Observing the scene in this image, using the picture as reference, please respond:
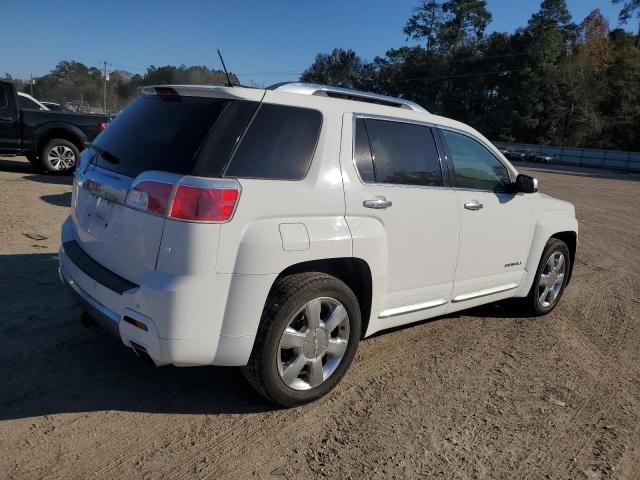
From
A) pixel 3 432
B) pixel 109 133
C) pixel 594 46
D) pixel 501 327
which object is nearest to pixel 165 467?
pixel 3 432

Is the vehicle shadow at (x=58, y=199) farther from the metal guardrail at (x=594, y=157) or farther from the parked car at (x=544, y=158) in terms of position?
the parked car at (x=544, y=158)

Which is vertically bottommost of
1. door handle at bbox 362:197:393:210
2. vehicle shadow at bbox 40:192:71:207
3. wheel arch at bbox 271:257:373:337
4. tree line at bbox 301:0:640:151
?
vehicle shadow at bbox 40:192:71:207

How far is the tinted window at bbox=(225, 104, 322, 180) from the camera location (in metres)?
2.88

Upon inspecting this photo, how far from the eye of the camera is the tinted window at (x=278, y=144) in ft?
9.46

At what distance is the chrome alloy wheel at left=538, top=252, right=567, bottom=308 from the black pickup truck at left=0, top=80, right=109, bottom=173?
32.4 ft

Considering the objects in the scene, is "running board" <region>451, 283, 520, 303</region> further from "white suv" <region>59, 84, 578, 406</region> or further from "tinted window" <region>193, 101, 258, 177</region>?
"tinted window" <region>193, 101, 258, 177</region>

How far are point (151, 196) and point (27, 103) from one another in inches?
418

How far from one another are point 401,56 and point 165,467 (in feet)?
298

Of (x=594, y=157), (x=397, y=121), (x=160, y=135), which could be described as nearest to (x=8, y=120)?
(x=160, y=135)

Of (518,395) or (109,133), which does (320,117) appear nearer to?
(109,133)

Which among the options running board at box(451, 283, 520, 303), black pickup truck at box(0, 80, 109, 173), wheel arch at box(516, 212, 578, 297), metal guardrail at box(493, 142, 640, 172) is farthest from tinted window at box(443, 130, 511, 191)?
metal guardrail at box(493, 142, 640, 172)

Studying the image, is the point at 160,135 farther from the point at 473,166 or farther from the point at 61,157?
the point at 61,157

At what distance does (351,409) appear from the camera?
3.27 meters

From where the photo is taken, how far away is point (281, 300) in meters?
2.93
